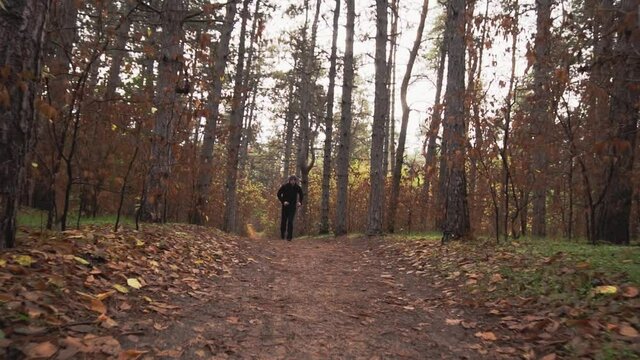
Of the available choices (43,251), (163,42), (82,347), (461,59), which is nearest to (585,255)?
(461,59)

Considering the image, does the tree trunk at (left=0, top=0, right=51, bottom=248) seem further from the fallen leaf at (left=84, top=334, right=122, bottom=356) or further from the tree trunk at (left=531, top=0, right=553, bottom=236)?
the tree trunk at (left=531, top=0, right=553, bottom=236)

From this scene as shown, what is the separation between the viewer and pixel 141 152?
29.0ft

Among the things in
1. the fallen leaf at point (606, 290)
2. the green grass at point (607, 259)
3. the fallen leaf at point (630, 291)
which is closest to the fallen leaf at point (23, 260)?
the fallen leaf at point (606, 290)

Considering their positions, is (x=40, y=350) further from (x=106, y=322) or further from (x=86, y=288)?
(x=86, y=288)

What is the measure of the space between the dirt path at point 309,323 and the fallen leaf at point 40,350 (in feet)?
1.76

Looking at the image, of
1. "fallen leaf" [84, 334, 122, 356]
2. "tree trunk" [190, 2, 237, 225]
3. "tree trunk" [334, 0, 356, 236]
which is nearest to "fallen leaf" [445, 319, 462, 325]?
"fallen leaf" [84, 334, 122, 356]

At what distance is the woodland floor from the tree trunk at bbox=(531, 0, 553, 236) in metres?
4.01

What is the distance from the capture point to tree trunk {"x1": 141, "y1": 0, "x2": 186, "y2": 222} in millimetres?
7342

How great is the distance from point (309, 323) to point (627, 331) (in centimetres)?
246

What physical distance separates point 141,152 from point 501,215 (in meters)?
11.0

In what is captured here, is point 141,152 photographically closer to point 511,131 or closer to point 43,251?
point 43,251

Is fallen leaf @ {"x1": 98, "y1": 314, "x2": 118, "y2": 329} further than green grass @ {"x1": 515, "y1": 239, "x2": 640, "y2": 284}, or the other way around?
green grass @ {"x1": 515, "y1": 239, "x2": 640, "y2": 284}

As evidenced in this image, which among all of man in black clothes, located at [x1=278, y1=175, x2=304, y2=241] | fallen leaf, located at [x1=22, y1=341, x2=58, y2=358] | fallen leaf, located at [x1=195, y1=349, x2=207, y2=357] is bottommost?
fallen leaf, located at [x1=195, y1=349, x2=207, y2=357]

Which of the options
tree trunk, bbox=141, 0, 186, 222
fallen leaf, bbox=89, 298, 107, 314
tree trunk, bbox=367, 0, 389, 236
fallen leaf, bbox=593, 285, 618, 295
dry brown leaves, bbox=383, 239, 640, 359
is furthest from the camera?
tree trunk, bbox=367, 0, 389, 236
